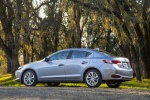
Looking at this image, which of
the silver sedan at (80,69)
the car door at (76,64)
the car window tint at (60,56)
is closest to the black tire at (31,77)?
the silver sedan at (80,69)

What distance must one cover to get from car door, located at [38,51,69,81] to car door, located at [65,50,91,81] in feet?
0.84

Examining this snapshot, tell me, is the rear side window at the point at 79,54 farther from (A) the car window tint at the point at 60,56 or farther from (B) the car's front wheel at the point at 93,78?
(B) the car's front wheel at the point at 93,78

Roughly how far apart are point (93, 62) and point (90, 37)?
2614cm

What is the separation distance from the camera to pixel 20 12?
71.3ft

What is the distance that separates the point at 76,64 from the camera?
51.0 feet

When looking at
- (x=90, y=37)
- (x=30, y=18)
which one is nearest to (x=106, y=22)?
(x=30, y=18)

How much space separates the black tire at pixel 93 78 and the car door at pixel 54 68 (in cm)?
125

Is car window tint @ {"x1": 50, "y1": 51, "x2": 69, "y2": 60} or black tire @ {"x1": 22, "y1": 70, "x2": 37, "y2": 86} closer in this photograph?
car window tint @ {"x1": 50, "y1": 51, "x2": 69, "y2": 60}

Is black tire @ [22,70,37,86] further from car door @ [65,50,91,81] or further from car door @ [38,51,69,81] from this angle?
car door @ [65,50,91,81]

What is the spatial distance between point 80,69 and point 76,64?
0.28 metres

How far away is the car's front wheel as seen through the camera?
1500 cm

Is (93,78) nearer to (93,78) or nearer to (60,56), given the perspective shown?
(93,78)

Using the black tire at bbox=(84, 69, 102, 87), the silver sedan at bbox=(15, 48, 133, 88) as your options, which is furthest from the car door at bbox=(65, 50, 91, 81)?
the black tire at bbox=(84, 69, 102, 87)

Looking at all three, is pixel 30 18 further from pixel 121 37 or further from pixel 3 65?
pixel 3 65
